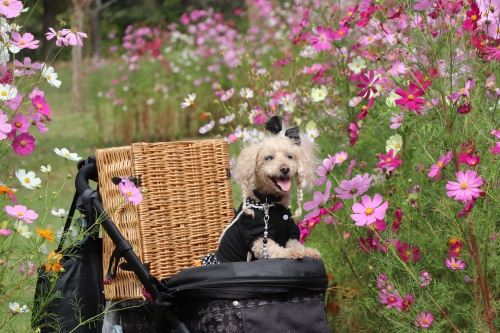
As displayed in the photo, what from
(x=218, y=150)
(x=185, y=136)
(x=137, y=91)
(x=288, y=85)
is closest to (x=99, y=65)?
(x=137, y=91)

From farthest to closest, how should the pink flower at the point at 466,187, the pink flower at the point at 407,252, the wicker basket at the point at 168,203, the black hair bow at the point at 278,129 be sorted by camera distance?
the black hair bow at the point at 278,129
the wicker basket at the point at 168,203
the pink flower at the point at 407,252
the pink flower at the point at 466,187

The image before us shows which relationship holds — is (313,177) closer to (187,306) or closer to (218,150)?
(218,150)

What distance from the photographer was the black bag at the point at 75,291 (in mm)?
2744

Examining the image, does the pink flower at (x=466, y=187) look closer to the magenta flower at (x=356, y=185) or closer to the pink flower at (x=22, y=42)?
the magenta flower at (x=356, y=185)

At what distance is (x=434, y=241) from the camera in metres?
2.85

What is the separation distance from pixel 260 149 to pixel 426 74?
72cm

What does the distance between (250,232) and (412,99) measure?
80cm

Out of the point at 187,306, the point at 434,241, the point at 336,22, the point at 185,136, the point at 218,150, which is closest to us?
the point at 187,306

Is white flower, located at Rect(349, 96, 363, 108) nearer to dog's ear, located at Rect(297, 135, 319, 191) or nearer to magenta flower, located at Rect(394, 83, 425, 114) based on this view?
dog's ear, located at Rect(297, 135, 319, 191)

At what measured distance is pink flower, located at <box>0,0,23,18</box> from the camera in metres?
2.38

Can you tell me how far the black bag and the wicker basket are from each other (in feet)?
0.26

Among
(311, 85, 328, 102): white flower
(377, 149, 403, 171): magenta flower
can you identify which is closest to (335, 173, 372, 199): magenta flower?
(377, 149, 403, 171): magenta flower

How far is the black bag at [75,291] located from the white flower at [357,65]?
157 cm

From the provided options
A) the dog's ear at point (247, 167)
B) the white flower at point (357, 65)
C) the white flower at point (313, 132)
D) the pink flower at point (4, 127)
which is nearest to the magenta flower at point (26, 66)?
the pink flower at point (4, 127)
